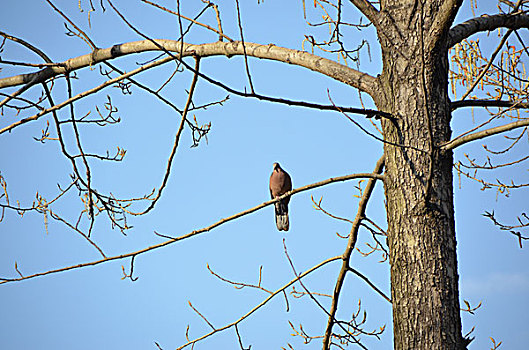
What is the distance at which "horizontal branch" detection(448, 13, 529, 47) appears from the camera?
313 cm

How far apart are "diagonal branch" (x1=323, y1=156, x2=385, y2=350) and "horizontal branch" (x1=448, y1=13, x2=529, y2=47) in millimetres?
755

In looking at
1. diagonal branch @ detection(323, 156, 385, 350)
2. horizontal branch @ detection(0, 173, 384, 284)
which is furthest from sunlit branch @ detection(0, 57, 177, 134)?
diagonal branch @ detection(323, 156, 385, 350)

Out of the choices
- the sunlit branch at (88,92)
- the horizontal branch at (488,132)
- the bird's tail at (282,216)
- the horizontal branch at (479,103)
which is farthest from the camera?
the bird's tail at (282,216)

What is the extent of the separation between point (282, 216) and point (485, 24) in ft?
8.71

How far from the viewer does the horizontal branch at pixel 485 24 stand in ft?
10.3

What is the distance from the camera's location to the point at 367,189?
3.34 m

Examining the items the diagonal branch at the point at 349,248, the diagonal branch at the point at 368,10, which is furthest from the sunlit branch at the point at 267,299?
the diagonal branch at the point at 368,10

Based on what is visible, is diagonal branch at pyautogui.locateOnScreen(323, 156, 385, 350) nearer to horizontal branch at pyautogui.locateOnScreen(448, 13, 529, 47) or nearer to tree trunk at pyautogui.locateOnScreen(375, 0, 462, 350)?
tree trunk at pyautogui.locateOnScreen(375, 0, 462, 350)

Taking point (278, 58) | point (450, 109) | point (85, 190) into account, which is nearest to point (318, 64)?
point (278, 58)

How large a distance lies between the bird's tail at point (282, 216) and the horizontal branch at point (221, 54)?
7.46 feet

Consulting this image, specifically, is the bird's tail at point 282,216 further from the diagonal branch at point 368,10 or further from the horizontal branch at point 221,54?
the diagonal branch at point 368,10

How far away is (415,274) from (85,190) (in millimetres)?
2183

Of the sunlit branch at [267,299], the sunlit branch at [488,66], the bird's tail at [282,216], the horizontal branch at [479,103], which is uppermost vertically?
the bird's tail at [282,216]

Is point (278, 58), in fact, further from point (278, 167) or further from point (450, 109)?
point (278, 167)
